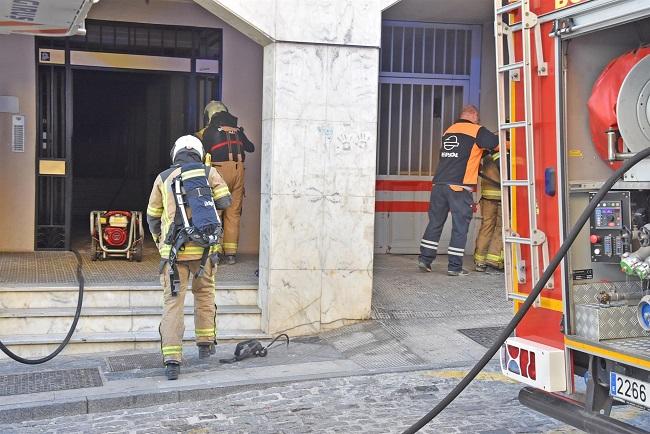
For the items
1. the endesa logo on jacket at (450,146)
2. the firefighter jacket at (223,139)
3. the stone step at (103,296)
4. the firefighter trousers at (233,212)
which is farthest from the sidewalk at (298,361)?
the firefighter jacket at (223,139)

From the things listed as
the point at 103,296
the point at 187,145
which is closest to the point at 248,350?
the point at 103,296

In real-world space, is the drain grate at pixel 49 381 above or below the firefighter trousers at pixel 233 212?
below

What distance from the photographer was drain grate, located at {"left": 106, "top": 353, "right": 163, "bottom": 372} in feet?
23.0

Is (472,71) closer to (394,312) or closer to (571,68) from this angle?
(394,312)

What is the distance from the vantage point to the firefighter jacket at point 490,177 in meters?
9.75

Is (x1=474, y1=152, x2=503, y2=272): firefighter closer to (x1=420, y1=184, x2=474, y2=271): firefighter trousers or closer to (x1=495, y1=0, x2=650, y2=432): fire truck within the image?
(x1=420, y1=184, x2=474, y2=271): firefighter trousers

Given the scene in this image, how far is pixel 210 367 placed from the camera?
7035 millimetres

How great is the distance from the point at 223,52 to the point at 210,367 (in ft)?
16.9

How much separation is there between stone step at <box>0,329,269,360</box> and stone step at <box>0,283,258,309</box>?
0.40 metres

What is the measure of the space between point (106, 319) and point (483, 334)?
3455mm

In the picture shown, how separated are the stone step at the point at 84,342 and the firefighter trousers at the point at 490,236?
351 cm

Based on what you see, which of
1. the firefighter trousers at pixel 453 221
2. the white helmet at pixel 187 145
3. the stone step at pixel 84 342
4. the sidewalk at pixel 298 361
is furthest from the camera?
the firefighter trousers at pixel 453 221

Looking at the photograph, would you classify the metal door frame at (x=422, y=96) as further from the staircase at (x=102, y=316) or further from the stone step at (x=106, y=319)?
the stone step at (x=106, y=319)

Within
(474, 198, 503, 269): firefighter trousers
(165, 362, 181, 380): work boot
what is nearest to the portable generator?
(165, 362, 181, 380): work boot
